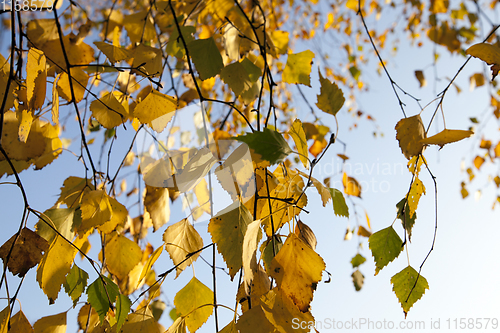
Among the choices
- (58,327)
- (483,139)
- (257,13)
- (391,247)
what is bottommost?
(58,327)

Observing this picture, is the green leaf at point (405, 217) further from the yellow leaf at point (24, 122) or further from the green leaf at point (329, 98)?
the yellow leaf at point (24, 122)

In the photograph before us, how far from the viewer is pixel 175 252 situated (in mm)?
378

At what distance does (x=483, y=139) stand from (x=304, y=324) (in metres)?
2.17

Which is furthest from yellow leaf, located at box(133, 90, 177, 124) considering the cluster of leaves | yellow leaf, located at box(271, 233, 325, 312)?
yellow leaf, located at box(271, 233, 325, 312)

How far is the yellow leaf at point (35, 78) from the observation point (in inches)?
14.3

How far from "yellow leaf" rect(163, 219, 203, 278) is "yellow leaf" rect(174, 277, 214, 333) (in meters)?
0.04

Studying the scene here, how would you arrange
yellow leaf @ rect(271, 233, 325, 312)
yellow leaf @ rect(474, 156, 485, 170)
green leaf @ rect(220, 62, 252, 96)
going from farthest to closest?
yellow leaf @ rect(474, 156, 485, 170), green leaf @ rect(220, 62, 252, 96), yellow leaf @ rect(271, 233, 325, 312)

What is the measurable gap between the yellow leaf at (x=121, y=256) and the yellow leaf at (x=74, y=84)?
0.22 m

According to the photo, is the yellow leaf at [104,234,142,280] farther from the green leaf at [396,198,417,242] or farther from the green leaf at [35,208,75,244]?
the green leaf at [396,198,417,242]

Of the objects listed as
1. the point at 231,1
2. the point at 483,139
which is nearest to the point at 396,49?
the point at 483,139

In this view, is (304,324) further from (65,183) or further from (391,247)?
(65,183)

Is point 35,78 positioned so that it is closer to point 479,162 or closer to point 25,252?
point 25,252

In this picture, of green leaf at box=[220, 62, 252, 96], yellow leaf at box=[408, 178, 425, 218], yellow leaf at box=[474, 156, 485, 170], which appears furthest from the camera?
yellow leaf at box=[474, 156, 485, 170]

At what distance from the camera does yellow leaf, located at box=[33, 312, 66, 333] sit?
1.41 feet
